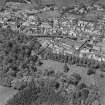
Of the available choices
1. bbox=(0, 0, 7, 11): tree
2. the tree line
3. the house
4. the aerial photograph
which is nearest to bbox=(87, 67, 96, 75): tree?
the aerial photograph

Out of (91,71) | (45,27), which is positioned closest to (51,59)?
(91,71)

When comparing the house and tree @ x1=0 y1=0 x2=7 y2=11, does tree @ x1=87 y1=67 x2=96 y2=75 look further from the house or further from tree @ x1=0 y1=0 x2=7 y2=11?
tree @ x1=0 y1=0 x2=7 y2=11

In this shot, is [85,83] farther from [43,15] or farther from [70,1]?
[70,1]

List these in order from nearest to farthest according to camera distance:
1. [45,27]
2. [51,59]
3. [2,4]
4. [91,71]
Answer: [91,71]
[51,59]
[45,27]
[2,4]

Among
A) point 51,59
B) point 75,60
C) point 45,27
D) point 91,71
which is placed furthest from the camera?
point 45,27

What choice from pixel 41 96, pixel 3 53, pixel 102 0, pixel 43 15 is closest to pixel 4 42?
pixel 3 53

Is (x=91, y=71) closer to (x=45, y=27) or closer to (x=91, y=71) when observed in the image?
(x=91, y=71)

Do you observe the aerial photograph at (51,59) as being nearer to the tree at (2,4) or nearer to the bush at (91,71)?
the bush at (91,71)

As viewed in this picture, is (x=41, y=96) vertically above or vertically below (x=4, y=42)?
below

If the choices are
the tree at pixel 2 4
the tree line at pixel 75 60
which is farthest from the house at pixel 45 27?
the tree at pixel 2 4
